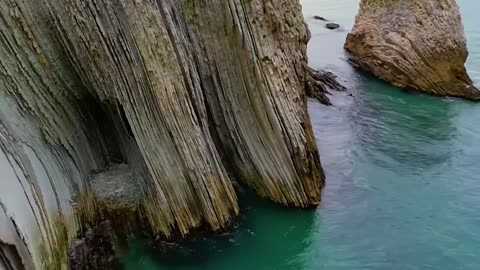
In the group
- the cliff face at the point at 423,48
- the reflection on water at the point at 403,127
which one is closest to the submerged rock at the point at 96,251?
the reflection on water at the point at 403,127

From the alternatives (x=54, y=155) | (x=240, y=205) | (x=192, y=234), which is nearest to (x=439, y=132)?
(x=240, y=205)

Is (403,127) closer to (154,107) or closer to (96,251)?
(154,107)

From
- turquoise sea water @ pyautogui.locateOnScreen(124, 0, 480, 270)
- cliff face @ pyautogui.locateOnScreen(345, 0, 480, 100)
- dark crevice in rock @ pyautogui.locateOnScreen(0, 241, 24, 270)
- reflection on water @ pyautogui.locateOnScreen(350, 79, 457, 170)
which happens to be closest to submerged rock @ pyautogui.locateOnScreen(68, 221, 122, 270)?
turquoise sea water @ pyautogui.locateOnScreen(124, 0, 480, 270)

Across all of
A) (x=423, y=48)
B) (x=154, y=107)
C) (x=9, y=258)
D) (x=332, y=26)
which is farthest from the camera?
(x=332, y=26)

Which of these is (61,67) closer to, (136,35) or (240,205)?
(136,35)

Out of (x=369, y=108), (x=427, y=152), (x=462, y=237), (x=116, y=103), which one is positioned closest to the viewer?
(x=116, y=103)

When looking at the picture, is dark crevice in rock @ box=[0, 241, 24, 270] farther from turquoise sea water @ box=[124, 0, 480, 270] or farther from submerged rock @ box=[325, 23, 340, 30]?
submerged rock @ box=[325, 23, 340, 30]

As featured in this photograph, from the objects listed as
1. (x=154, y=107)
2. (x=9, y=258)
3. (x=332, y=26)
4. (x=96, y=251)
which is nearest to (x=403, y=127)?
(x=154, y=107)
